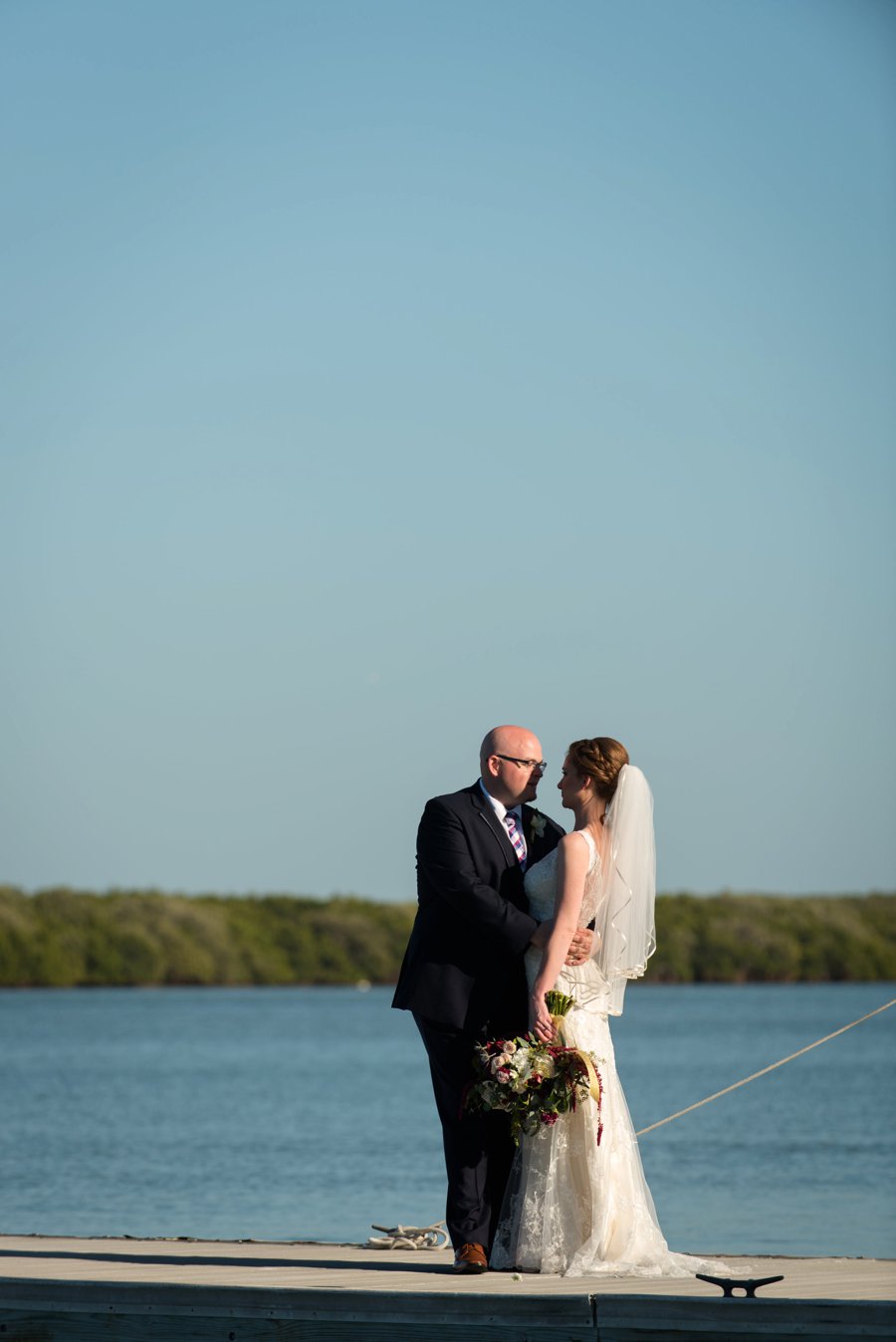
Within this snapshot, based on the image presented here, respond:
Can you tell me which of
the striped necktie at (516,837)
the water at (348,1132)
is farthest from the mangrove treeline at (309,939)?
the striped necktie at (516,837)

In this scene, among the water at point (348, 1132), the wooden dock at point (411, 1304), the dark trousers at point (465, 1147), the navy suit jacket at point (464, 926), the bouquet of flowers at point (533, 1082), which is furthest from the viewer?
the water at point (348, 1132)

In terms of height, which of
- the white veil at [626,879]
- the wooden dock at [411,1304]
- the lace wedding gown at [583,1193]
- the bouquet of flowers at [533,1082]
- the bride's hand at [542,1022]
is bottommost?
the wooden dock at [411,1304]

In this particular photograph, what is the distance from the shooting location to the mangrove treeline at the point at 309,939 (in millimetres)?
69125

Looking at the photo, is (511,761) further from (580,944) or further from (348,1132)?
(348,1132)

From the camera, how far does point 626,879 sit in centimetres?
678

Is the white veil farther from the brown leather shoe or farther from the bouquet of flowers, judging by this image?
the brown leather shoe

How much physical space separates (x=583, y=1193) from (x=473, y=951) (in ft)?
3.17

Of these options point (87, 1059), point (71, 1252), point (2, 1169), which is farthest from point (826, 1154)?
point (87, 1059)

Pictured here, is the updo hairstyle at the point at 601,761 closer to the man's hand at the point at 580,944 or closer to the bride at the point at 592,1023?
the bride at the point at 592,1023

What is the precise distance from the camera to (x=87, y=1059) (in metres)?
44.3

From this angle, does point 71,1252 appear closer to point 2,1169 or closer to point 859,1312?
point 859,1312

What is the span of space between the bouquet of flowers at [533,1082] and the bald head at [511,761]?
93cm

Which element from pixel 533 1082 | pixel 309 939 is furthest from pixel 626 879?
pixel 309 939

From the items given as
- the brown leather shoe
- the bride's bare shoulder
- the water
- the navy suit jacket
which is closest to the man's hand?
the navy suit jacket
